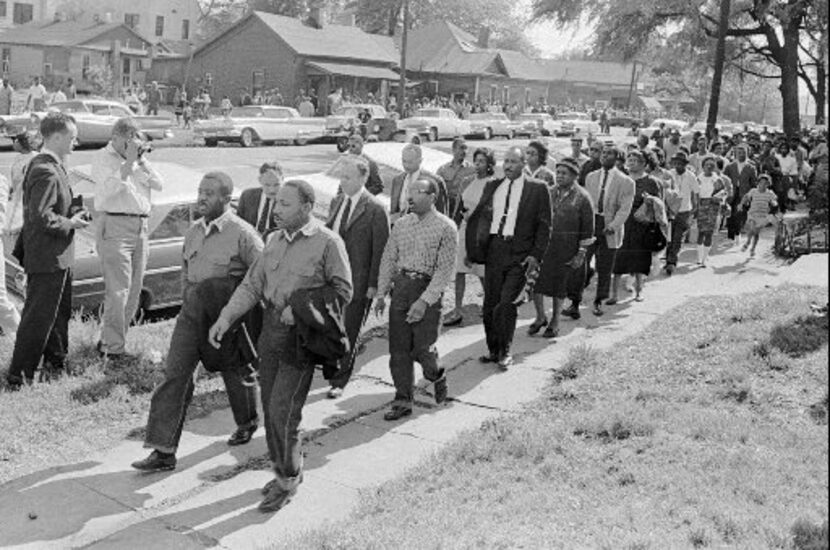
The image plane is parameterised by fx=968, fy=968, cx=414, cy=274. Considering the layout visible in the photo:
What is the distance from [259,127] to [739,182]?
70.7ft

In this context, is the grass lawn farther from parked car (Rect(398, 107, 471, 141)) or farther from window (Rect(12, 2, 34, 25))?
window (Rect(12, 2, 34, 25))

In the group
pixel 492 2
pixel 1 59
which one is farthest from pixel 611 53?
A: pixel 492 2

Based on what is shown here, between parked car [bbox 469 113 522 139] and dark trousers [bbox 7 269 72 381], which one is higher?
parked car [bbox 469 113 522 139]

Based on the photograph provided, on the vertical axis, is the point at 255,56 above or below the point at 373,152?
above

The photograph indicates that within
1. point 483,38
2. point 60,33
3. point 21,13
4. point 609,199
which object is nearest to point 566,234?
point 609,199

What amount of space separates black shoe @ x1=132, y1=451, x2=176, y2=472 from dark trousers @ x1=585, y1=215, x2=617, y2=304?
6.03 meters

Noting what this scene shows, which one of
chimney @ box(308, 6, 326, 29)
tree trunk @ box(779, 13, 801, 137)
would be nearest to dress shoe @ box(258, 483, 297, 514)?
tree trunk @ box(779, 13, 801, 137)

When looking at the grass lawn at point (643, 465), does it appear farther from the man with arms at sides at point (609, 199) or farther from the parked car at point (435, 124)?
the parked car at point (435, 124)

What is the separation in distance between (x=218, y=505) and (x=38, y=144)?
14.7 feet

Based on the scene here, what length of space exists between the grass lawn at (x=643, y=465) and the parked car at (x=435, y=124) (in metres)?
32.3

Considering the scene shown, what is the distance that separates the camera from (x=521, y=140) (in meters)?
49.4

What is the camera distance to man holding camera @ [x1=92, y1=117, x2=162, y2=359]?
25.4 feet

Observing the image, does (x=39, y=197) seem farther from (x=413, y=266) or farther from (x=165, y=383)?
(x=413, y=266)

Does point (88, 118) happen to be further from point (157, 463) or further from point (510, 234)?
point (157, 463)
